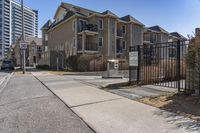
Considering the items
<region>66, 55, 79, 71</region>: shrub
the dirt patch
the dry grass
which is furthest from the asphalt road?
<region>66, 55, 79, 71</region>: shrub

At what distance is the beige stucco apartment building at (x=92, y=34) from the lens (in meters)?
40.1

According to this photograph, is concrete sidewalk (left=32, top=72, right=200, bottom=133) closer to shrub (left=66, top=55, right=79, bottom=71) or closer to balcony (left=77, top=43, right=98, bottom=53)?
shrub (left=66, top=55, right=79, bottom=71)

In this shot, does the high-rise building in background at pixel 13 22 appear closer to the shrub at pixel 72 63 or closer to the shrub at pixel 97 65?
the shrub at pixel 72 63

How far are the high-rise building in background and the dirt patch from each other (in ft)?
122

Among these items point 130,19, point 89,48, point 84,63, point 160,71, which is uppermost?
point 130,19

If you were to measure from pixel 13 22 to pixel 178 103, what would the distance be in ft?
209

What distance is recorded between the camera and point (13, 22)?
215ft

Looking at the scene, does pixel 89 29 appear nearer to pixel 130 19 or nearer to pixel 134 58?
pixel 130 19

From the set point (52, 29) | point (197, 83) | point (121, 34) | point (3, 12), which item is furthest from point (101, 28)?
point (3, 12)

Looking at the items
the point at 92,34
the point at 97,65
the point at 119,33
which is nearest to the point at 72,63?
the point at 97,65

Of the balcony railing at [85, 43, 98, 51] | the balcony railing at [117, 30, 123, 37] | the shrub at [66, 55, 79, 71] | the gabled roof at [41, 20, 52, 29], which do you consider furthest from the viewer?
the gabled roof at [41, 20, 52, 29]

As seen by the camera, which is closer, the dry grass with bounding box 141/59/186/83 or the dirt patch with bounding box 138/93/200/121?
the dirt patch with bounding box 138/93/200/121

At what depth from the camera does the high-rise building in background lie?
5762cm

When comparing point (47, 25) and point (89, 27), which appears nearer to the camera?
point (89, 27)
